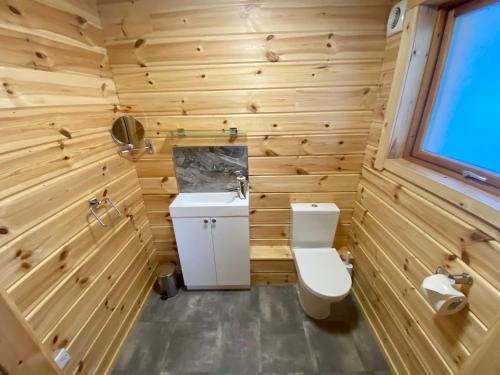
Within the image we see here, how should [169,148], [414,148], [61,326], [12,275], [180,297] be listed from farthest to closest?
[180,297], [169,148], [414,148], [61,326], [12,275]

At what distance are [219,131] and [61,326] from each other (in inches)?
56.6

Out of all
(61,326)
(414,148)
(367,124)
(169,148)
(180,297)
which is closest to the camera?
(61,326)

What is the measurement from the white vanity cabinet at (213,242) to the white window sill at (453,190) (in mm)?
1036

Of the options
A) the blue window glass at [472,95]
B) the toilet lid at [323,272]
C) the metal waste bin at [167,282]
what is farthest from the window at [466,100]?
the metal waste bin at [167,282]

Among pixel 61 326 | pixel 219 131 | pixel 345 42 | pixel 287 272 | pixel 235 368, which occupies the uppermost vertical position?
pixel 345 42

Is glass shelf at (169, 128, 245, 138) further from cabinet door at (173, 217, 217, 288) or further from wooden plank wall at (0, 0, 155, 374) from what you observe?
cabinet door at (173, 217, 217, 288)

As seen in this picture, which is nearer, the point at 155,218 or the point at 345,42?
the point at 345,42

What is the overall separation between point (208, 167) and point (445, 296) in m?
1.57

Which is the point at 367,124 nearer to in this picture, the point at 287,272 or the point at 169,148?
the point at 287,272

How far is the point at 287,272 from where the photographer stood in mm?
1906

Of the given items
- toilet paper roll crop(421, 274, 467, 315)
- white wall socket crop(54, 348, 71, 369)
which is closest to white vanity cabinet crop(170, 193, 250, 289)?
white wall socket crop(54, 348, 71, 369)

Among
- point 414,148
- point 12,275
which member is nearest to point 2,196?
point 12,275

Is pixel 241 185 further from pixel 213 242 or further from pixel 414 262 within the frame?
pixel 414 262

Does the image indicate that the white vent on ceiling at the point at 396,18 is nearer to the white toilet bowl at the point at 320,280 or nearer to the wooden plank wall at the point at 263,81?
the wooden plank wall at the point at 263,81
